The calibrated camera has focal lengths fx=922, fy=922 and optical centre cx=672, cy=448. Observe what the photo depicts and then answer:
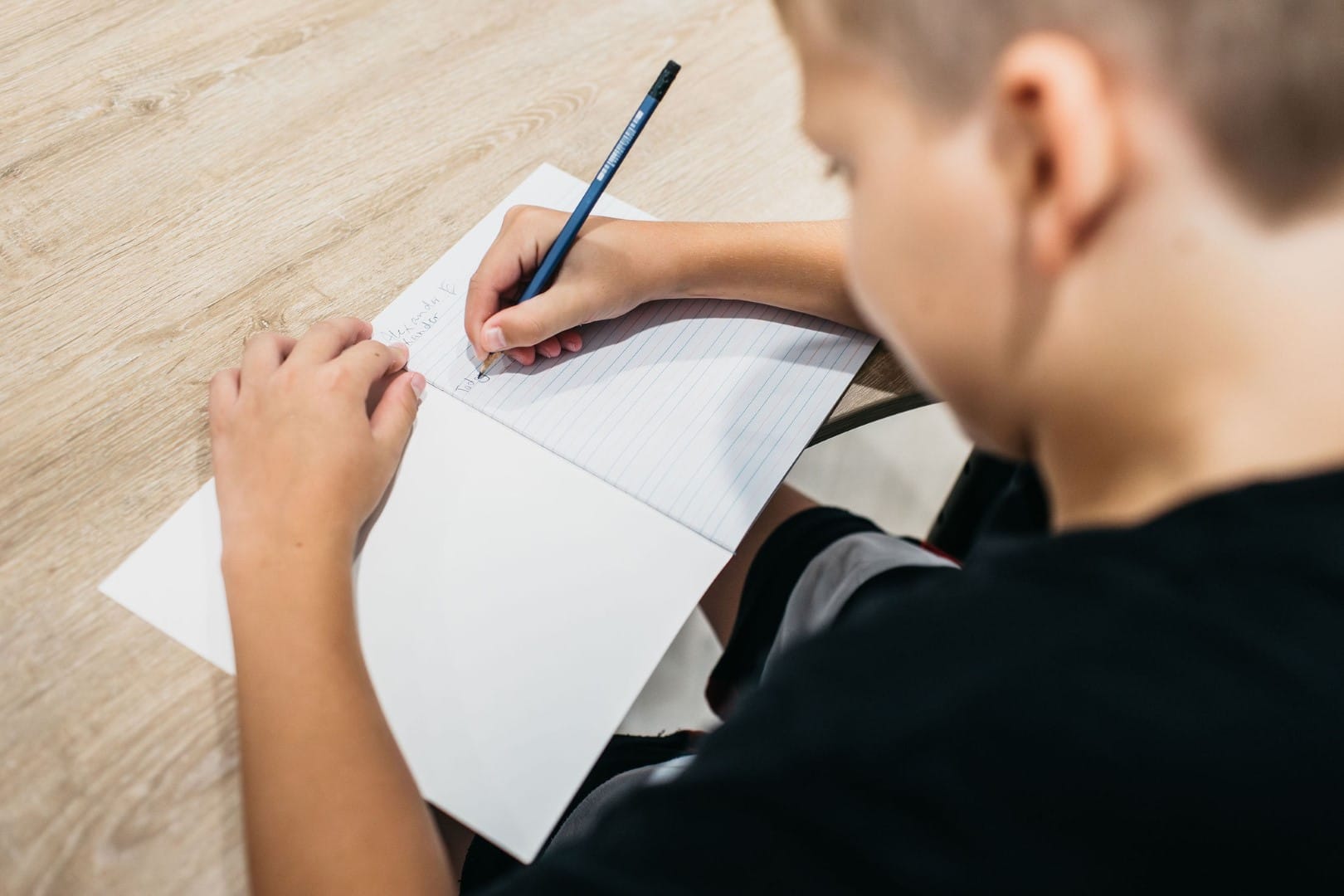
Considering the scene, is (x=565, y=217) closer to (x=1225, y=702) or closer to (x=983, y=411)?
(x=983, y=411)

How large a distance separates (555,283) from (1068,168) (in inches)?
15.4

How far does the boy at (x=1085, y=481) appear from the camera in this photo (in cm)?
28

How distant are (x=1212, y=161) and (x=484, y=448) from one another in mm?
415

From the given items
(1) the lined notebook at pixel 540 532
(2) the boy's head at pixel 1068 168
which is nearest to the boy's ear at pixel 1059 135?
(2) the boy's head at pixel 1068 168

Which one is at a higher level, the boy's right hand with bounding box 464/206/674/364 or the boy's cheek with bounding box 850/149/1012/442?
the boy's cheek with bounding box 850/149/1012/442

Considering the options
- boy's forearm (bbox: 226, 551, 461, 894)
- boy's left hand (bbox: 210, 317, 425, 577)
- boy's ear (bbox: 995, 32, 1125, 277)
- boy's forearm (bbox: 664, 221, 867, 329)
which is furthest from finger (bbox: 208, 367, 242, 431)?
boy's ear (bbox: 995, 32, 1125, 277)

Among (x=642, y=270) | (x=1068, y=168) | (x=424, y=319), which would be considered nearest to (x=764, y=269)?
(x=642, y=270)

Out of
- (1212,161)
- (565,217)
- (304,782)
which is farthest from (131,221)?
(1212,161)

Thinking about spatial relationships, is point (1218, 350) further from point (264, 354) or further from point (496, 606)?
point (264, 354)

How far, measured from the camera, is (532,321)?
59cm

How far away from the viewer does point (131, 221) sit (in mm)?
650

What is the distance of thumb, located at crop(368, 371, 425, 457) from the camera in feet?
1.83

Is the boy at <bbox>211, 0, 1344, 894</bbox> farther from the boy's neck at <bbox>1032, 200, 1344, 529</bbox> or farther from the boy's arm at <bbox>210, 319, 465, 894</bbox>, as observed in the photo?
the boy's arm at <bbox>210, 319, 465, 894</bbox>

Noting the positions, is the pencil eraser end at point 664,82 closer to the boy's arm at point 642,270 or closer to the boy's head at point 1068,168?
the boy's arm at point 642,270
